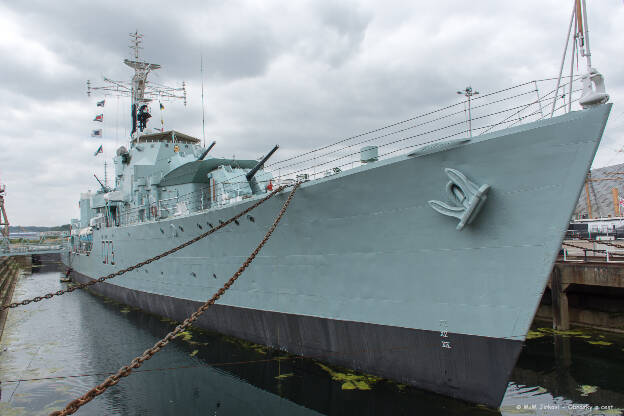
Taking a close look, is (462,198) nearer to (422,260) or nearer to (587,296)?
(422,260)

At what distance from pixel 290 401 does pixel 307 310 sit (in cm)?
166

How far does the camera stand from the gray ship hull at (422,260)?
5227 millimetres

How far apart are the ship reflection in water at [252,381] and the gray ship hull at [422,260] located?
380 millimetres

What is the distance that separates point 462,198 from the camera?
5660mm

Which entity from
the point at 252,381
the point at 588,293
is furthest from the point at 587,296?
the point at 252,381

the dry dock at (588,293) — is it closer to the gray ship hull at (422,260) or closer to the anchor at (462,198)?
the gray ship hull at (422,260)

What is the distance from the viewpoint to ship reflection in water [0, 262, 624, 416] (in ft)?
22.1

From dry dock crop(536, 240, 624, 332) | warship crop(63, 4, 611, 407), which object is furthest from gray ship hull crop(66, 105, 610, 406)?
dry dock crop(536, 240, 624, 332)

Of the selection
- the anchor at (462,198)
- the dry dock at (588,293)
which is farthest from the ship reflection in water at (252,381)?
the anchor at (462,198)

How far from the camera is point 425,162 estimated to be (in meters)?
6.01

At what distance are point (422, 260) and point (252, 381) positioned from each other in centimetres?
450

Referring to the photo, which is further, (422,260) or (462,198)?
(422,260)

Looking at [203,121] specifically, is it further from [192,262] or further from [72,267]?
[72,267]

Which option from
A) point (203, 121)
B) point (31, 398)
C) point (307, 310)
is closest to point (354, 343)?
point (307, 310)
